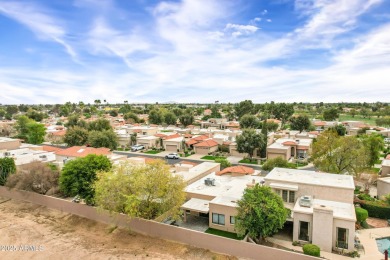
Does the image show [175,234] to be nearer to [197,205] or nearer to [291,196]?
[197,205]

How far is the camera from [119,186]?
2630 cm

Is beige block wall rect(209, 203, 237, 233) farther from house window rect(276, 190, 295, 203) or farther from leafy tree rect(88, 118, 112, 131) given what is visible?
leafy tree rect(88, 118, 112, 131)

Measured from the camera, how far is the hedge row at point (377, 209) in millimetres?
29178

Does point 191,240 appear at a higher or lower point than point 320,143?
lower

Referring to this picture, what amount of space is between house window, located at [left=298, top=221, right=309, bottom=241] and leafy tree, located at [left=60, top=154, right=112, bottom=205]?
21.5m

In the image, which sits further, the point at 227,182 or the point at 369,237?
the point at 227,182

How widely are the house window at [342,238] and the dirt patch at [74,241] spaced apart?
29.5ft

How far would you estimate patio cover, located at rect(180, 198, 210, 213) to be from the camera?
89.5 feet

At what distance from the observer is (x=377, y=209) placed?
2959cm

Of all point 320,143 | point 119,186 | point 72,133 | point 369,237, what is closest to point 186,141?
point 72,133

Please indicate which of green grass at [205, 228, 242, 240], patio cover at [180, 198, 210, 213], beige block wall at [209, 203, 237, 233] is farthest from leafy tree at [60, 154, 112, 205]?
green grass at [205, 228, 242, 240]

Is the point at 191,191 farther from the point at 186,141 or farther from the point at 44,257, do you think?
the point at 186,141

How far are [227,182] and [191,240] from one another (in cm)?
1125

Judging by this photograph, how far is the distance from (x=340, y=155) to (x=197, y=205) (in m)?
22.5
